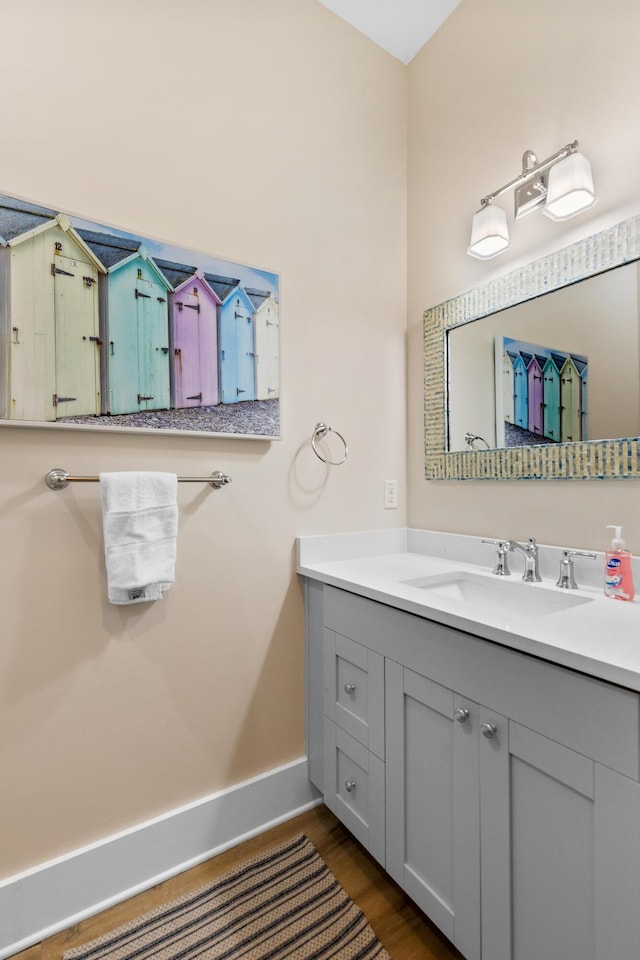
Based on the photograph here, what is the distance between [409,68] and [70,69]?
4.47ft

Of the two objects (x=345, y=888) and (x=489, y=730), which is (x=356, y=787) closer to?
(x=345, y=888)

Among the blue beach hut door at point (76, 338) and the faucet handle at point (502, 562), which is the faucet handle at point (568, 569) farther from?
the blue beach hut door at point (76, 338)

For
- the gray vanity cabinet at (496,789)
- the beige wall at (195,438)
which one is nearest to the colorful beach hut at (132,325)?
the beige wall at (195,438)

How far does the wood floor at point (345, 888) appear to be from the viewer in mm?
1125

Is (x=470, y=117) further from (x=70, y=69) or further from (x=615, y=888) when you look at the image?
(x=615, y=888)

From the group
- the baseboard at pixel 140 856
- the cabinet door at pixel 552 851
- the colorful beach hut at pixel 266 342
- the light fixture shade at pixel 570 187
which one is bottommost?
the baseboard at pixel 140 856

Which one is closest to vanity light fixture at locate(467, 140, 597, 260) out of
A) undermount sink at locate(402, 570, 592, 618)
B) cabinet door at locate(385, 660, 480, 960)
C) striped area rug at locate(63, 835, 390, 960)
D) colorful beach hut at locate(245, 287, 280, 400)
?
colorful beach hut at locate(245, 287, 280, 400)

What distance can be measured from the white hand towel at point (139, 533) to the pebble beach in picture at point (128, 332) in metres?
0.17

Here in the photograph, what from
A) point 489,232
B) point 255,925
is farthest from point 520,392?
point 255,925

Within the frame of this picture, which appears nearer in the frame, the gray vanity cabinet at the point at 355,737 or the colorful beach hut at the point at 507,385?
the gray vanity cabinet at the point at 355,737

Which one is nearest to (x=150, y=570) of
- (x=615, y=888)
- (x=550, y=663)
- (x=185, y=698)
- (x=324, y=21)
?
(x=185, y=698)

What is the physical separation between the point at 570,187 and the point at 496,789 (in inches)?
56.7

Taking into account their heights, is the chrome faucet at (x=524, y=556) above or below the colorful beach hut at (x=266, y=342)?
below

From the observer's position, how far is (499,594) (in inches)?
53.8
